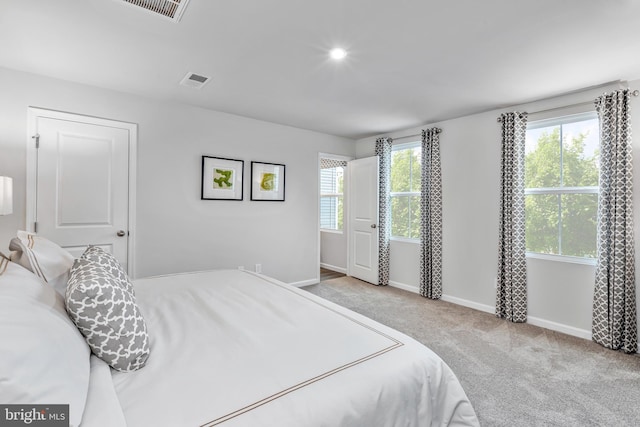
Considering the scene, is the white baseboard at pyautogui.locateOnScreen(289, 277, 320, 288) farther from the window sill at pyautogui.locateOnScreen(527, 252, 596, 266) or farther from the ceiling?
the window sill at pyautogui.locateOnScreen(527, 252, 596, 266)

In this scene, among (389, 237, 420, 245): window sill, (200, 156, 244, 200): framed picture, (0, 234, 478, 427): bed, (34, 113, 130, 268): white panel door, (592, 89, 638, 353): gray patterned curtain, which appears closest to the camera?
(0, 234, 478, 427): bed

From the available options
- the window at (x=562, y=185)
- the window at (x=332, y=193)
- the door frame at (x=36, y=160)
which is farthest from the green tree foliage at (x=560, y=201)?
the door frame at (x=36, y=160)

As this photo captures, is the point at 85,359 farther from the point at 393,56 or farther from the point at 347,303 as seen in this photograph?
the point at 347,303

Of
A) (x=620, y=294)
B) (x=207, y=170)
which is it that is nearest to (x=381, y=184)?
(x=207, y=170)

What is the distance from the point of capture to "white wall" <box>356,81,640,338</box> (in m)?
3.03

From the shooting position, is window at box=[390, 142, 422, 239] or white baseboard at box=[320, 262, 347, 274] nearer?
window at box=[390, 142, 422, 239]

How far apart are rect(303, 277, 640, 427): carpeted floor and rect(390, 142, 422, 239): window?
51.2 inches

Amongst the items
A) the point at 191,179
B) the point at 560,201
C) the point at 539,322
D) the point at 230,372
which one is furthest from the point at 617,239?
the point at 191,179

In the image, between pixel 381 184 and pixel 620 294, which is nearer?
pixel 620 294

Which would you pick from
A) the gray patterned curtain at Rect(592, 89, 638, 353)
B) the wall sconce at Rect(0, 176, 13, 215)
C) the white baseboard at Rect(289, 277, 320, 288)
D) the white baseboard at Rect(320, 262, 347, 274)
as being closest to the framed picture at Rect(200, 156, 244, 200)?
the white baseboard at Rect(289, 277, 320, 288)

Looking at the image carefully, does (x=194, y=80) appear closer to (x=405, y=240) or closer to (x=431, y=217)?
(x=431, y=217)

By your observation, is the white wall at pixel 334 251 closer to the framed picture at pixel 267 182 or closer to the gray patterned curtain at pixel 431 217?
the gray patterned curtain at pixel 431 217

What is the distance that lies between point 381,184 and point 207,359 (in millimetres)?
4048

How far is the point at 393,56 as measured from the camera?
233cm
